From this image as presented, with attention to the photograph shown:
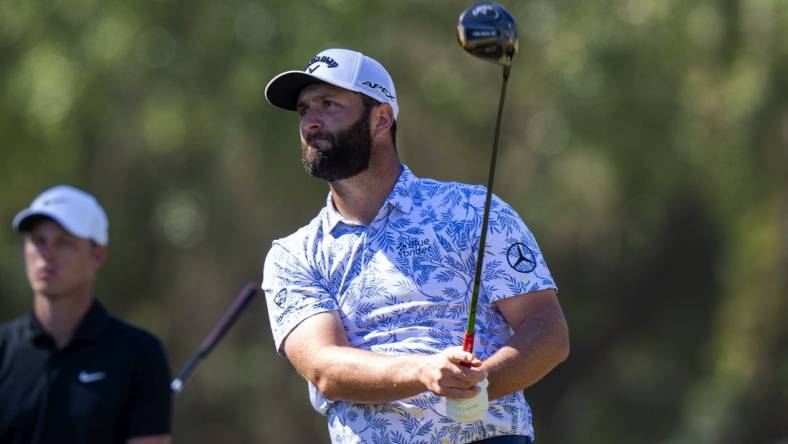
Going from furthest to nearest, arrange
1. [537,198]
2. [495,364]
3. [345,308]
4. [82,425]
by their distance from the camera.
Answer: [537,198] < [82,425] < [345,308] < [495,364]

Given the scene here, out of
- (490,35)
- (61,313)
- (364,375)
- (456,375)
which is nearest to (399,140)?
(61,313)

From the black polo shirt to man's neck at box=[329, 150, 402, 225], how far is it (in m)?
1.50

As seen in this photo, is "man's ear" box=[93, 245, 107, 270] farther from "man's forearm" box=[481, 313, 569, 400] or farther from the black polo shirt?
"man's forearm" box=[481, 313, 569, 400]

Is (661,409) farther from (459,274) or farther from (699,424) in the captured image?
(459,274)

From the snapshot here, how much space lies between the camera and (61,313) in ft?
20.4

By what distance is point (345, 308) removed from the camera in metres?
4.68

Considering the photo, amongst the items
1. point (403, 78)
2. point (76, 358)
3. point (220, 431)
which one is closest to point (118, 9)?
point (403, 78)

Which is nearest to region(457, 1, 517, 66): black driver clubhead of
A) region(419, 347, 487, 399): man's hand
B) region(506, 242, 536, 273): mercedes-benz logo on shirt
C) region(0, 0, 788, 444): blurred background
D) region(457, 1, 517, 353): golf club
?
region(457, 1, 517, 353): golf club

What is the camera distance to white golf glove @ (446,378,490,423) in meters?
4.16

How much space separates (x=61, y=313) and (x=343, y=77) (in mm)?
2072

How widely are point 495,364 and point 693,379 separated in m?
A: 16.9

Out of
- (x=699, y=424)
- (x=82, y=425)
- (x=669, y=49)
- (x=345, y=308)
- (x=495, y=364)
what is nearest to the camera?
(x=495, y=364)

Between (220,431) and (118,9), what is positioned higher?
(118,9)

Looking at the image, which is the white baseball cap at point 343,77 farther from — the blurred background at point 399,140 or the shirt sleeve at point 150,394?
the blurred background at point 399,140
